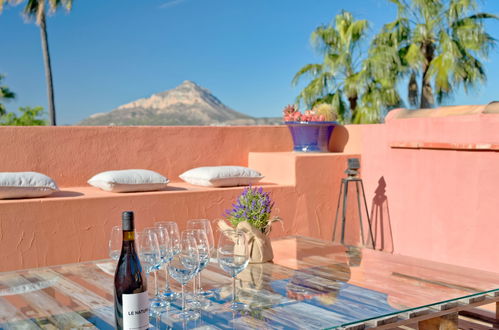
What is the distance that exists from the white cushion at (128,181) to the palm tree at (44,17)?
1260 centimetres

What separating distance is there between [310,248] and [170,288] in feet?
2.74

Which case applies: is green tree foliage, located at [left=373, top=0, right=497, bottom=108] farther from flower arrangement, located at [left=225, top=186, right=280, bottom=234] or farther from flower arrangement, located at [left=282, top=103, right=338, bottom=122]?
flower arrangement, located at [left=225, top=186, right=280, bottom=234]

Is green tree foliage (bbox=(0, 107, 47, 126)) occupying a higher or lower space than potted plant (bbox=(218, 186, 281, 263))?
higher

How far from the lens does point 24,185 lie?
3332 mm

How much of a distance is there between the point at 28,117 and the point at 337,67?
1315 centimetres

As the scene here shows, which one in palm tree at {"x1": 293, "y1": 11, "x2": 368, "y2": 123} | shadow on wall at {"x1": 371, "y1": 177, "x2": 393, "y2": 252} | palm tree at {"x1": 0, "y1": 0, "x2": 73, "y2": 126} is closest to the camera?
shadow on wall at {"x1": 371, "y1": 177, "x2": 393, "y2": 252}

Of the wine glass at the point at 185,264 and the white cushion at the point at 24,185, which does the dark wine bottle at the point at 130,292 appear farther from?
the white cushion at the point at 24,185

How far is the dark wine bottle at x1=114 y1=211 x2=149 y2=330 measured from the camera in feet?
4.20

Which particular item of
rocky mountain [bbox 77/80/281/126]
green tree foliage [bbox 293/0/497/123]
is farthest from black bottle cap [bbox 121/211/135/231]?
rocky mountain [bbox 77/80/281/126]

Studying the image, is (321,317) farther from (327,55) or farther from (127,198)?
(327,55)

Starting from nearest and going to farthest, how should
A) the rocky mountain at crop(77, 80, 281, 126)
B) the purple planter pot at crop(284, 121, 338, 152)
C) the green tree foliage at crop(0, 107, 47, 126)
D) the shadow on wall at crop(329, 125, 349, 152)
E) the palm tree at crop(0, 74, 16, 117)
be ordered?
the purple planter pot at crop(284, 121, 338, 152)
the shadow on wall at crop(329, 125, 349, 152)
the rocky mountain at crop(77, 80, 281, 126)
the palm tree at crop(0, 74, 16, 117)
the green tree foliage at crop(0, 107, 47, 126)

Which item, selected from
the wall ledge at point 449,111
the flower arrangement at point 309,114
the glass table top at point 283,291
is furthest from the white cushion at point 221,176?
the glass table top at point 283,291

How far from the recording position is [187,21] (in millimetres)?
33250

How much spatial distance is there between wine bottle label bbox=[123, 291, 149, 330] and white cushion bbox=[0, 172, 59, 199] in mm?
2264
